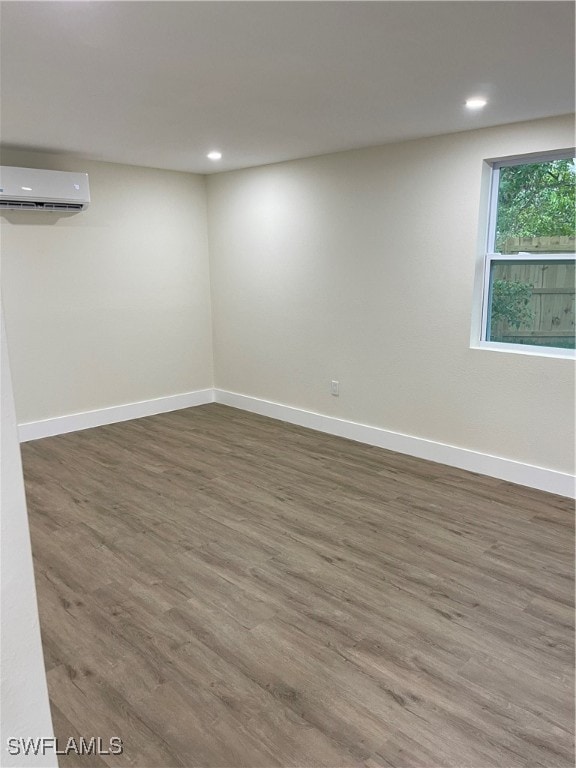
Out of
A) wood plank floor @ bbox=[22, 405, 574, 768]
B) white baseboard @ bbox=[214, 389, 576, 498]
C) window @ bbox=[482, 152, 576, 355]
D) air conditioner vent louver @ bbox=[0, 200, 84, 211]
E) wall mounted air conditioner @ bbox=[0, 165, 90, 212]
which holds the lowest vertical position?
wood plank floor @ bbox=[22, 405, 574, 768]

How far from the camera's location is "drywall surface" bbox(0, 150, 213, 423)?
4.65 meters

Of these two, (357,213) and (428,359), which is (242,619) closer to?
(428,359)

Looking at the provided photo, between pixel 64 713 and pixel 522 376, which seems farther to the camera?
pixel 522 376

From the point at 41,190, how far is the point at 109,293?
A: 1.11 m

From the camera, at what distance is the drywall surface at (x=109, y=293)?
4652 millimetres

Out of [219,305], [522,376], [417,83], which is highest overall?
[417,83]

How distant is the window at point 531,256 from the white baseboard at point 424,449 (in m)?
0.82

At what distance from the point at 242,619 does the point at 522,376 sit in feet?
7.97

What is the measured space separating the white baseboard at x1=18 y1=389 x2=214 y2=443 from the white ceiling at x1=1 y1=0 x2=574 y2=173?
92.3 inches

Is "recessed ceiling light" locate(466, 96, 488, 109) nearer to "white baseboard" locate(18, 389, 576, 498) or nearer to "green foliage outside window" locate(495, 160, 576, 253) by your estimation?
"green foliage outside window" locate(495, 160, 576, 253)

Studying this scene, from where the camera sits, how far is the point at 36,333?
187 inches

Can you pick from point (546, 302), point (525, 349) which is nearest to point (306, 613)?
point (525, 349)

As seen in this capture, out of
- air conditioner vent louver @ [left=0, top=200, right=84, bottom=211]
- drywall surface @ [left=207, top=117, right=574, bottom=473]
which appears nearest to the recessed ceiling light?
drywall surface @ [left=207, top=117, right=574, bottom=473]

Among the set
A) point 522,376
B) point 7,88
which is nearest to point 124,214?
point 7,88
